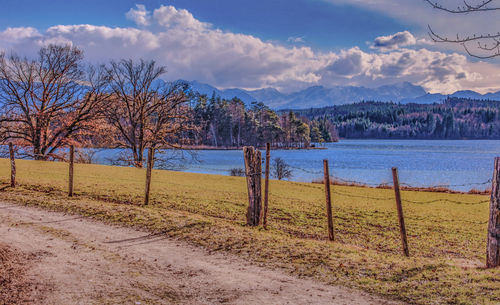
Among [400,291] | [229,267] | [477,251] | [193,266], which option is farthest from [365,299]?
[477,251]

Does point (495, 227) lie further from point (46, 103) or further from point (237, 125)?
point (237, 125)

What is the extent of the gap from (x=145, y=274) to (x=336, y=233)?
7198mm

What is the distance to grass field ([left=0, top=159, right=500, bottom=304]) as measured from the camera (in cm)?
698

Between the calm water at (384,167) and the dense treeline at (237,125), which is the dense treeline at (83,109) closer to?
the calm water at (384,167)

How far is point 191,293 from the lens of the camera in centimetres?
635

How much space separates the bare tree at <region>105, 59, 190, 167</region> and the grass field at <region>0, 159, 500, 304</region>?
66.3 feet

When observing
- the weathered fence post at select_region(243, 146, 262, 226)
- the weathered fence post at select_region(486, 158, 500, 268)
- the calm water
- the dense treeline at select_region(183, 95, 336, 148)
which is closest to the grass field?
the weathered fence post at select_region(486, 158, 500, 268)

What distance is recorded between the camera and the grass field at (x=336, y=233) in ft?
22.9

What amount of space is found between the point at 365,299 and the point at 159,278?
367 cm

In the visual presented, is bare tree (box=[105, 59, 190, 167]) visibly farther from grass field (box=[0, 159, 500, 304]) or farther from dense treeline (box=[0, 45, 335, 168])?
grass field (box=[0, 159, 500, 304])

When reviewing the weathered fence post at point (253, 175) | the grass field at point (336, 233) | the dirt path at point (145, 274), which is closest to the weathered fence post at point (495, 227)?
the grass field at point (336, 233)

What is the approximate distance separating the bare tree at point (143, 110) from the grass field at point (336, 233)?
2020 cm

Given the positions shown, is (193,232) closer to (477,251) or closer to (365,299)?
(365,299)

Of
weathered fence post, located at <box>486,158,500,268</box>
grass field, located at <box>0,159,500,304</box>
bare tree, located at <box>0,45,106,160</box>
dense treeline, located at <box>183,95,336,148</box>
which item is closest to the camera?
grass field, located at <box>0,159,500,304</box>
